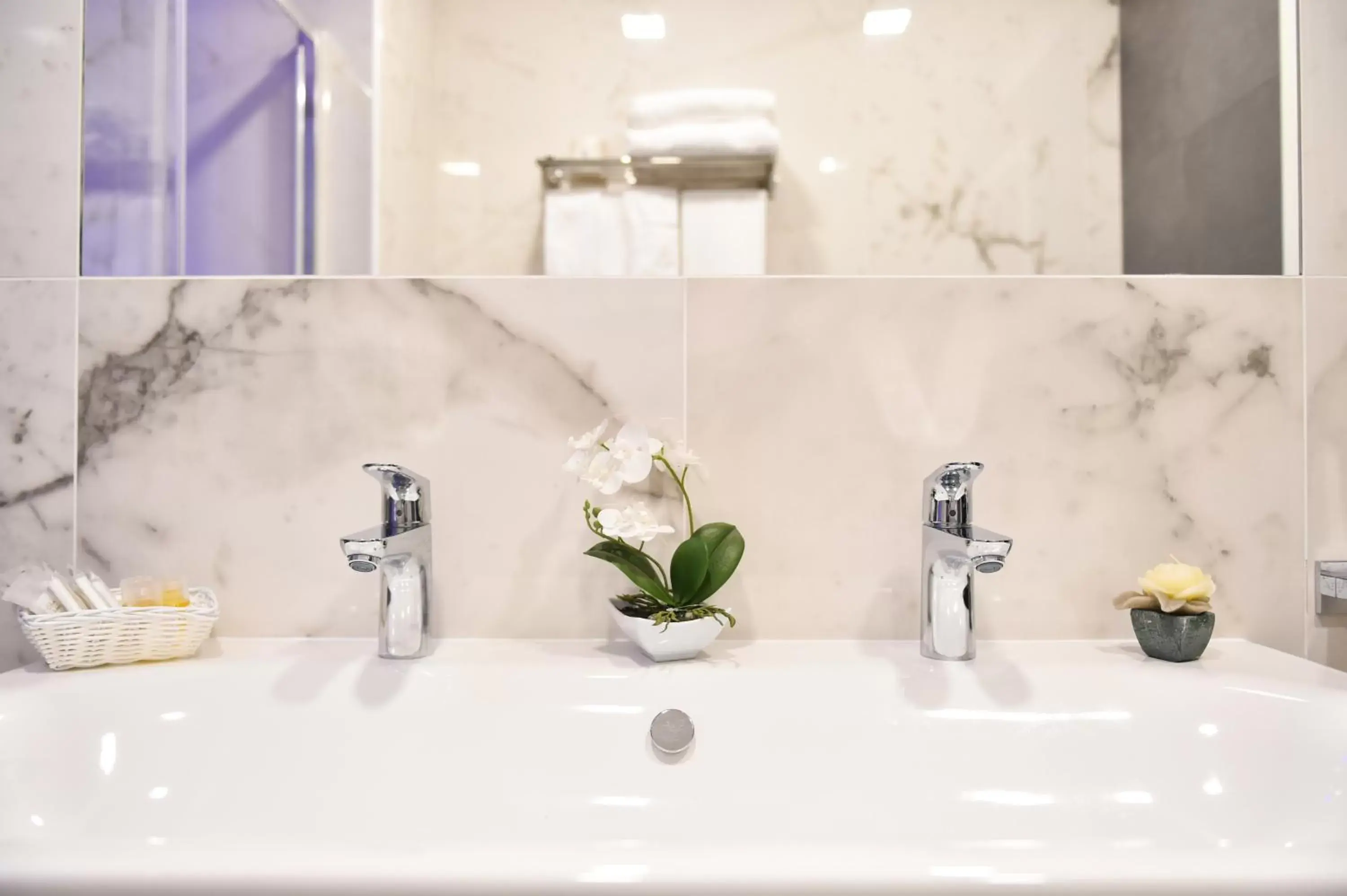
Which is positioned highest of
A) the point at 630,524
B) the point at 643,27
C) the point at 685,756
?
the point at 643,27

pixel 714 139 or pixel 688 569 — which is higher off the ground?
pixel 714 139

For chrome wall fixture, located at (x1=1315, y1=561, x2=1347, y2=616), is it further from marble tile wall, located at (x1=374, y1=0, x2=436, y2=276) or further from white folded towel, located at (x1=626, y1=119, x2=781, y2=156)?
marble tile wall, located at (x1=374, y1=0, x2=436, y2=276)

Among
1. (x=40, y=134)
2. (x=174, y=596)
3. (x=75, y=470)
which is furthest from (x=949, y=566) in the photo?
(x=40, y=134)

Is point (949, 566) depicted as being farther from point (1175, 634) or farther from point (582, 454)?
point (582, 454)

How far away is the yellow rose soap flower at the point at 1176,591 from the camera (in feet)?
2.54

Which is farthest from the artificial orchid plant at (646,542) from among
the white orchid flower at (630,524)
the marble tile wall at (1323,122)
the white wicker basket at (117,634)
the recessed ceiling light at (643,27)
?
the marble tile wall at (1323,122)

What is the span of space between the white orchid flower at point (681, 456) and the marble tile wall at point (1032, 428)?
0.03 meters

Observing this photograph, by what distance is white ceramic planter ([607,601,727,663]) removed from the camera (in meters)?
0.77

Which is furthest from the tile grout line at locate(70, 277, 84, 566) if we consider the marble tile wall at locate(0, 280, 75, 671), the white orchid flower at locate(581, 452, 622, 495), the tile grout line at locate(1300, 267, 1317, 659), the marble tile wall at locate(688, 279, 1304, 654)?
the tile grout line at locate(1300, 267, 1317, 659)

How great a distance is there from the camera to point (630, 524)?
78 cm

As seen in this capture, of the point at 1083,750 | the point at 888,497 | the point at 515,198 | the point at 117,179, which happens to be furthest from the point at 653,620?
the point at 117,179

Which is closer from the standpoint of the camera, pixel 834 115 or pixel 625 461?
pixel 625 461

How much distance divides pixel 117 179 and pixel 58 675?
0.55m

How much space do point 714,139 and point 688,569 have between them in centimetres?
51
